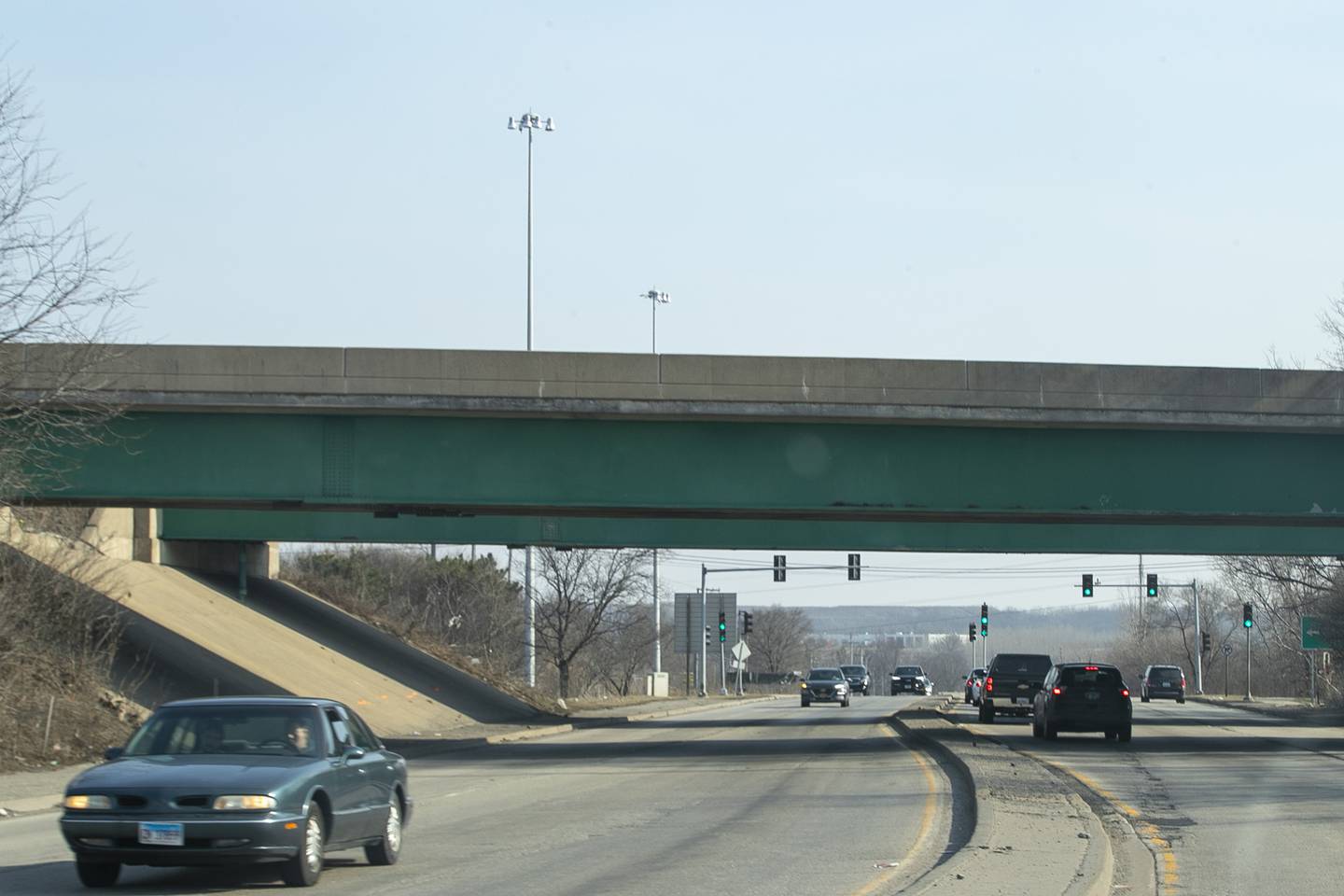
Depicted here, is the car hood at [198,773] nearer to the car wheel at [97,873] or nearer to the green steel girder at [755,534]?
the car wheel at [97,873]

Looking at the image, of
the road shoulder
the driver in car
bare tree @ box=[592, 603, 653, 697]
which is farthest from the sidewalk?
the driver in car

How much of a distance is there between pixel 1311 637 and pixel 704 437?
106 ft

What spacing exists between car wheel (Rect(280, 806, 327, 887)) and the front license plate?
89 cm

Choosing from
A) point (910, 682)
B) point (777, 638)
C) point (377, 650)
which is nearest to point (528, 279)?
point (377, 650)

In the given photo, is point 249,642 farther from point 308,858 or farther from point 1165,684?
point 1165,684

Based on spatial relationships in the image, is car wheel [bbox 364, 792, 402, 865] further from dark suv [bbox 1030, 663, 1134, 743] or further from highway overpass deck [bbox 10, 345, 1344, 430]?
dark suv [bbox 1030, 663, 1134, 743]

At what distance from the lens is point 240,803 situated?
434 inches

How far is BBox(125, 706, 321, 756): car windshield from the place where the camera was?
39.8ft

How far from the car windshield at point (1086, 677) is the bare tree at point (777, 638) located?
12803 cm

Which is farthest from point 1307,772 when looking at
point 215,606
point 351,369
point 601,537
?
point 215,606

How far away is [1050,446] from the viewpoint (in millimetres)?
30297

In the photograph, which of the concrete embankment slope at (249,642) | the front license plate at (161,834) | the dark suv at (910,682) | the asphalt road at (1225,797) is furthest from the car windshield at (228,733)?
the dark suv at (910,682)

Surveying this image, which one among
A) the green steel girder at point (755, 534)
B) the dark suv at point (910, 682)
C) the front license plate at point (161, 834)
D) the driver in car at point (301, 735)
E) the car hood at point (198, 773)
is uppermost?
the green steel girder at point (755, 534)

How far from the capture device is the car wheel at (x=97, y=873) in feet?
37.0
